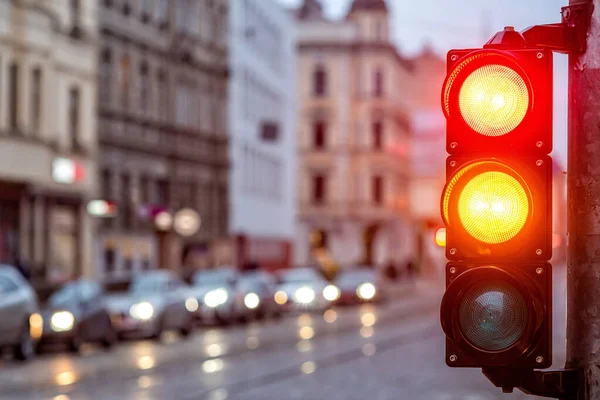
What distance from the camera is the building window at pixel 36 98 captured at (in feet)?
137

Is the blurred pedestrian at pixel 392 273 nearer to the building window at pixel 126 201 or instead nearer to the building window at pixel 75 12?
the building window at pixel 126 201

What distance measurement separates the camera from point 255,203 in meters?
68.3

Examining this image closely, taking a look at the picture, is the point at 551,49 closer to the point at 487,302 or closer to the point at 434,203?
the point at 487,302

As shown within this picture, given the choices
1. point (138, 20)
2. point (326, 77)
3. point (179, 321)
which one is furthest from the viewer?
point (326, 77)

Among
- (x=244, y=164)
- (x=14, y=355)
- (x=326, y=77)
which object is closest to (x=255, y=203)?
(x=244, y=164)

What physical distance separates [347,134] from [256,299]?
55993mm

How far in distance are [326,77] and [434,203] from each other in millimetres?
11391

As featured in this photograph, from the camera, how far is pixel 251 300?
39906 millimetres

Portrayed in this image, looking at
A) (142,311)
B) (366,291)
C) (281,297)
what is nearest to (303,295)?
(281,297)

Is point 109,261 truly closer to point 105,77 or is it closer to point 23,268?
point 105,77

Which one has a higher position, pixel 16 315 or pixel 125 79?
pixel 125 79

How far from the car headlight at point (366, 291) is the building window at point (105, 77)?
38.9ft

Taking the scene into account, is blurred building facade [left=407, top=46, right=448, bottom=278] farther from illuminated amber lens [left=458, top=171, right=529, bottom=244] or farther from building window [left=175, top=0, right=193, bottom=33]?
illuminated amber lens [left=458, top=171, right=529, bottom=244]

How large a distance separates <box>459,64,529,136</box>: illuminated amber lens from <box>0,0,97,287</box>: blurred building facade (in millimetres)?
34555
